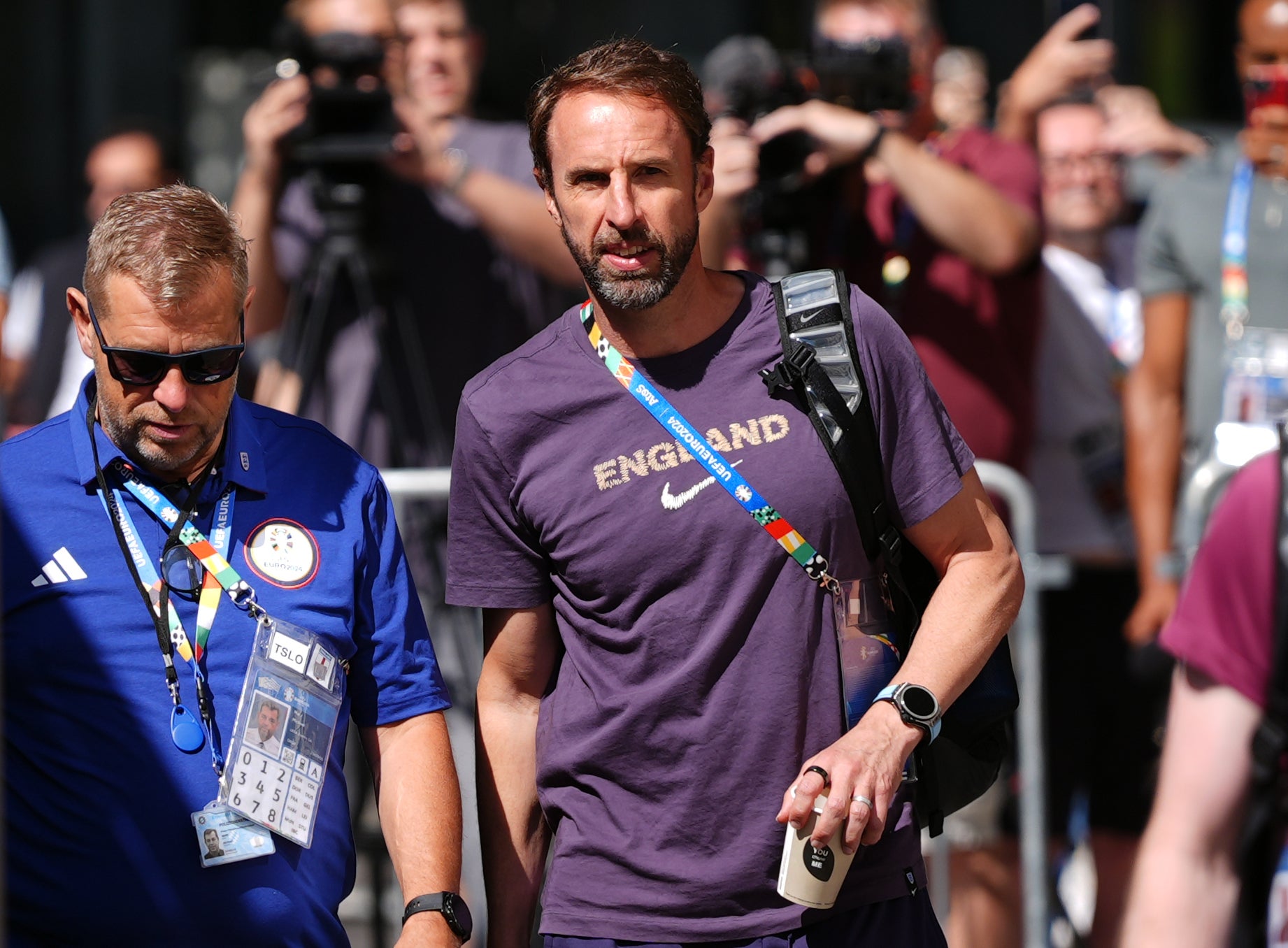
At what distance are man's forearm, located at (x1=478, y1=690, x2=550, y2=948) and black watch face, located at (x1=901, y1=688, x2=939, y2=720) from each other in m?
0.67

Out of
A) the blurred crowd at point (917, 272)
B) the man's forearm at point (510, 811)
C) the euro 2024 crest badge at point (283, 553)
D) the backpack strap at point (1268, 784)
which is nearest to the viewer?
the backpack strap at point (1268, 784)

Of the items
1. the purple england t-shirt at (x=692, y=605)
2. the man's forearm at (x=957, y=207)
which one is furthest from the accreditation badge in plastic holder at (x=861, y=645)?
the man's forearm at (x=957, y=207)

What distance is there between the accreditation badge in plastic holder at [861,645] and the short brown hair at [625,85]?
759mm

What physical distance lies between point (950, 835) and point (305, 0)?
9.61 feet

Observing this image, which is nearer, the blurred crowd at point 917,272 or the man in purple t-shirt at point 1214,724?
the man in purple t-shirt at point 1214,724

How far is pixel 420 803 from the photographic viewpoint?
112 inches

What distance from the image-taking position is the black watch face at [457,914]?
9.05 feet

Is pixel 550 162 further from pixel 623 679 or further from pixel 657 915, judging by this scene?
pixel 657 915

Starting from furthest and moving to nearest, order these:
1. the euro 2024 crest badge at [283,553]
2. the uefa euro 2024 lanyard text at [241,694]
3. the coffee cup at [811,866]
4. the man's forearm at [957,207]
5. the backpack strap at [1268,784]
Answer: the man's forearm at [957,207]
the euro 2024 crest badge at [283,553]
the uefa euro 2024 lanyard text at [241,694]
the coffee cup at [811,866]
the backpack strap at [1268,784]

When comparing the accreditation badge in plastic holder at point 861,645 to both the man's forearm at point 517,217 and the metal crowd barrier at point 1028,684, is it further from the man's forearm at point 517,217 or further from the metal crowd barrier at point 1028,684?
the man's forearm at point 517,217

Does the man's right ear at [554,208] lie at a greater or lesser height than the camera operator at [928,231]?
greater

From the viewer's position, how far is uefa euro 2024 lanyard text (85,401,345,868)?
8.83ft

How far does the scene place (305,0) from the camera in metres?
4.98

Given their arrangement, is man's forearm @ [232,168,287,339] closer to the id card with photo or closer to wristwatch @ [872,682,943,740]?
the id card with photo
